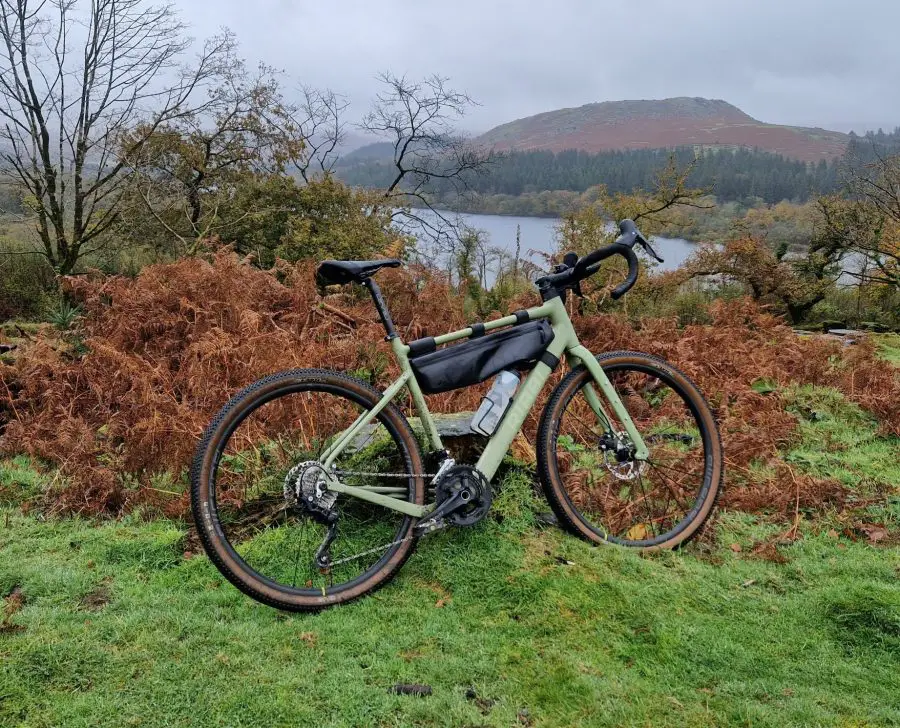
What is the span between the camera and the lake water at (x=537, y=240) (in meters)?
11.6

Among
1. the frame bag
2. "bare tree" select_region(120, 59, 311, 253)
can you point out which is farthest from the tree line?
the frame bag

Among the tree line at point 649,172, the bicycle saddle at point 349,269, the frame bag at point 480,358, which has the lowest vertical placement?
the frame bag at point 480,358

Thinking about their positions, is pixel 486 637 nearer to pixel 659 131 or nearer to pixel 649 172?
pixel 649 172

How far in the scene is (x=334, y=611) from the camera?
2.56m

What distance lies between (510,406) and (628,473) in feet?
2.42

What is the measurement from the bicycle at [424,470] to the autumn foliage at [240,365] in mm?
691

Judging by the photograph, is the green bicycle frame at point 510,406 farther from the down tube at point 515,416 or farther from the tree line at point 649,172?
the tree line at point 649,172

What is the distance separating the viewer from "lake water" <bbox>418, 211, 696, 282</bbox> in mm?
11623

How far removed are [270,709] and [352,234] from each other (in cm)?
1057

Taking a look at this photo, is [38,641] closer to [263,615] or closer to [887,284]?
[263,615]

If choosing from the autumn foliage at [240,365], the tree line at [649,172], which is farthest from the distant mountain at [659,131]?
the autumn foliage at [240,365]

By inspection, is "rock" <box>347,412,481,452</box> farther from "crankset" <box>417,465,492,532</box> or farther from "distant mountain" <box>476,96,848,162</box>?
"distant mountain" <box>476,96,848,162</box>

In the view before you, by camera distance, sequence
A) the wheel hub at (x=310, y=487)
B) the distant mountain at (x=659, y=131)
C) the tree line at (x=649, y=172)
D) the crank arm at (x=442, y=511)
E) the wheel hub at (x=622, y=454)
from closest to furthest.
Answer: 1. the wheel hub at (x=310, y=487)
2. the crank arm at (x=442, y=511)
3. the wheel hub at (x=622, y=454)
4. the tree line at (x=649, y=172)
5. the distant mountain at (x=659, y=131)

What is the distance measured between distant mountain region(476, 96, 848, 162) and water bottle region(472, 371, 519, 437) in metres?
67.3
